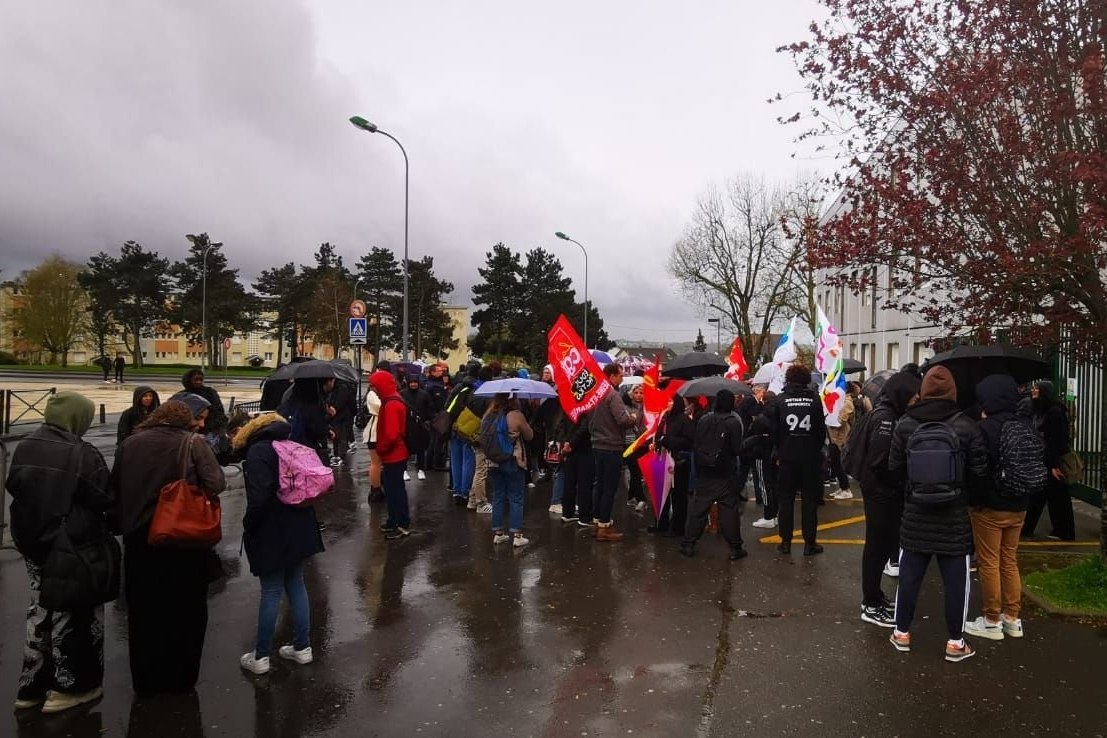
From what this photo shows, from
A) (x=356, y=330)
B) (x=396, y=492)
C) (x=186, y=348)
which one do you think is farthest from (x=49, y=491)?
(x=186, y=348)

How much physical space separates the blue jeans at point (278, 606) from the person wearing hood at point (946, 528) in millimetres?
4171

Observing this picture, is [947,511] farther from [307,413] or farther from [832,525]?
[307,413]

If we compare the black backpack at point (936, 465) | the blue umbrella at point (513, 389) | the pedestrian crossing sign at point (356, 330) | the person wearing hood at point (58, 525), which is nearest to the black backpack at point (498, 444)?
the blue umbrella at point (513, 389)

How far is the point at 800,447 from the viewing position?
7469mm

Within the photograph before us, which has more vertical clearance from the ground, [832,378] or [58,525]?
[832,378]

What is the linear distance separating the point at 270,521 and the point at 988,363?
6.67 meters

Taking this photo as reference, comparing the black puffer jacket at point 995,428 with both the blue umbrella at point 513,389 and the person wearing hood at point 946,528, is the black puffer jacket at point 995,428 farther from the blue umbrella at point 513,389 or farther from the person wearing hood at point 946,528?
the blue umbrella at point 513,389

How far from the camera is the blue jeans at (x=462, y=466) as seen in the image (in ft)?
34.2

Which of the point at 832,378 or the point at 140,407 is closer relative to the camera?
the point at 140,407

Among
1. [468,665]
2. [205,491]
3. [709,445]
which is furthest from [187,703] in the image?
[709,445]

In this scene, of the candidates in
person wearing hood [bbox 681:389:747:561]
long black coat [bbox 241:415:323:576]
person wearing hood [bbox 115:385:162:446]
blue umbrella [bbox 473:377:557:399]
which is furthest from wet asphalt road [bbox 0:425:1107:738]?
blue umbrella [bbox 473:377:557:399]

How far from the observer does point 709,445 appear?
752cm

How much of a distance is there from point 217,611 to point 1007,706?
18.9 feet

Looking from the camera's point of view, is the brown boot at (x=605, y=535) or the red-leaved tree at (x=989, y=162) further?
the brown boot at (x=605, y=535)
